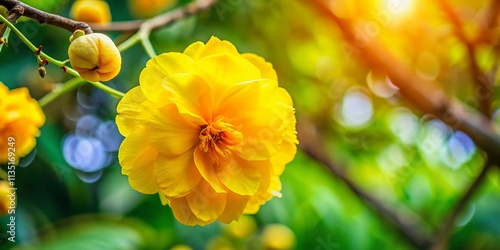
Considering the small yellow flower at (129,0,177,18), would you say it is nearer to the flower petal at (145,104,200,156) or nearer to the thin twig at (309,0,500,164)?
the thin twig at (309,0,500,164)

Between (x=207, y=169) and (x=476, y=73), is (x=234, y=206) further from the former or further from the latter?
(x=476, y=73)

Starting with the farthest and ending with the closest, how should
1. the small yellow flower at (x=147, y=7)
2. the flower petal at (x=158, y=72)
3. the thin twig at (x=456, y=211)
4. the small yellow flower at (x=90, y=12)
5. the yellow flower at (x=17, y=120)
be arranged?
the small yellow flower at (x=147, y=7), the thin twig at (x=456, y=211), the small yellow flower at (x=90, y=12), the yellow flower at (x=17, y=120), the flower petal at (x=158, y=72)

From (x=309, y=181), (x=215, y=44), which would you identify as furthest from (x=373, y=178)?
(x=215, y=44)

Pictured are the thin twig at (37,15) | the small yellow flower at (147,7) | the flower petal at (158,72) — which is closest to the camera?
the thin twig at (37,15)

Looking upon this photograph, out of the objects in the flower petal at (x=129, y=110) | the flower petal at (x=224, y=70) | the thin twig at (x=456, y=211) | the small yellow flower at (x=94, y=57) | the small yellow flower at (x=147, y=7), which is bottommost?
the thin twig at (x=456, y=211)

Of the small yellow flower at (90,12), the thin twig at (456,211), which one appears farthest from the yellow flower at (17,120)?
the thin twig at (456,211)

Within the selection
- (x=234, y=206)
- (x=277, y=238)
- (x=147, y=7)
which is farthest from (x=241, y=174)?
(x=147, y=7)

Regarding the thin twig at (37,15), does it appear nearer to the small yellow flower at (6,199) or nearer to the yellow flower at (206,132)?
the yellow flower at (206,132)

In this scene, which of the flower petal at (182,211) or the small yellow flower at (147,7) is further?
the small yellow flower at (147,7)
